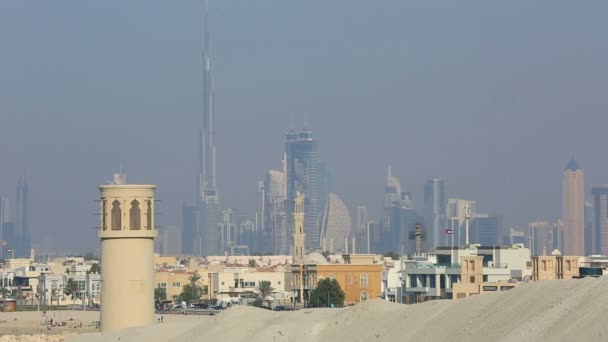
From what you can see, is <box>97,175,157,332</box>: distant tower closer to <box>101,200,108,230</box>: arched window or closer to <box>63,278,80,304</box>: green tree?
<box>101,200,108,230</box>: arched window

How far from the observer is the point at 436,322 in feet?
86.6

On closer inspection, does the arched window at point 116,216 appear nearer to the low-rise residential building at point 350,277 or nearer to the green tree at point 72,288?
the low-rise residential building at point 350,277

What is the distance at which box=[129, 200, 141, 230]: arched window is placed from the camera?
98.9 feet

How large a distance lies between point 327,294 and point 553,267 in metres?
20.2

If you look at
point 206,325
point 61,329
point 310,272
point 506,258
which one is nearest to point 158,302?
point 310,272

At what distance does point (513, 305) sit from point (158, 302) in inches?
3311

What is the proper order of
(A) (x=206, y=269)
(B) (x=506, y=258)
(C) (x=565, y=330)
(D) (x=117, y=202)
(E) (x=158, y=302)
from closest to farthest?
(C) (x=565, y=330) → (D) (x=117, y=202) → (B) (x=506, y=258) → (E) (x=158, y=302) → (A) (x=206, y=269)

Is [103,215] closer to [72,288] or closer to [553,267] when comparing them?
[553,267]

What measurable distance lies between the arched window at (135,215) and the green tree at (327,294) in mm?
50428

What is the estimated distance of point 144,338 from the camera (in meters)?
30.5

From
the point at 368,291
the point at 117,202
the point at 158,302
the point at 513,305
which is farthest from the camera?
the point at 158,302

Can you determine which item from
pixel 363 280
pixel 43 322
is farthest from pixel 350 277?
pixel 43 322

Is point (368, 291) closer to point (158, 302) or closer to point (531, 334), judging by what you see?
point (158, 302)

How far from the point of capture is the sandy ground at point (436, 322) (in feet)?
75.9
